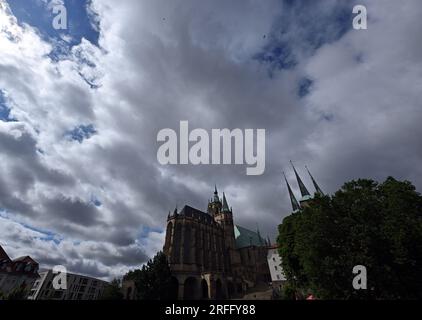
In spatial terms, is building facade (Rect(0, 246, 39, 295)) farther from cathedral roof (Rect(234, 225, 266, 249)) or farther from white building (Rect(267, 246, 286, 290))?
cathedral roof (Rect(234, 225, 266, 249))

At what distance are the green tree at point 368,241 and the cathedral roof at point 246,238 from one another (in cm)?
6059

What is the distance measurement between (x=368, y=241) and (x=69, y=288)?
88.3 m

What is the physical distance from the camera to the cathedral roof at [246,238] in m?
79.7

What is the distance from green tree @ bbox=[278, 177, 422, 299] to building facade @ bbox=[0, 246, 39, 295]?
164ft

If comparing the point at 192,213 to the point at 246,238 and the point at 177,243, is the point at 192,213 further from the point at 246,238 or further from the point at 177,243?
the point at 246,238

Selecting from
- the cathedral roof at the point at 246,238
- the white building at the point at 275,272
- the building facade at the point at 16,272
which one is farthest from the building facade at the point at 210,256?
the building facade at the point at 16,272

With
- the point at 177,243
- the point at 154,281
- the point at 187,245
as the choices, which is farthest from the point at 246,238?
the point at 154,281

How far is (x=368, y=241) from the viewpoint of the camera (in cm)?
1727

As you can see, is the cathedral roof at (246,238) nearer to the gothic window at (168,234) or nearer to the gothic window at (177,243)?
the gothic window at (177,243)

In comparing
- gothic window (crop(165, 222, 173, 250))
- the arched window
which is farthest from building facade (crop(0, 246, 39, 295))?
gothic window (crop(165, 222, 173, 250))
